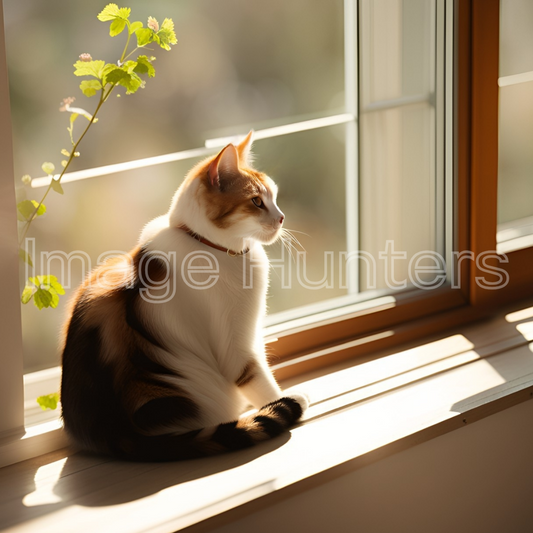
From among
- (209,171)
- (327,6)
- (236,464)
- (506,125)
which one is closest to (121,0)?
(209,171)

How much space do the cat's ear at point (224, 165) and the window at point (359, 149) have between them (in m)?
0.29

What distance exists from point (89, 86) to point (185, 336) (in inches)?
19.3

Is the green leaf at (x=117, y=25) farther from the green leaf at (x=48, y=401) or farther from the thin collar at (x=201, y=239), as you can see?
the green leaf at (x=48, y=401)

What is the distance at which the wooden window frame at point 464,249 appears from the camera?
4.98ft

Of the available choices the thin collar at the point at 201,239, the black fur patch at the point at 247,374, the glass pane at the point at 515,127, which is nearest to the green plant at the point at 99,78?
the thin collar at the point at 201,239

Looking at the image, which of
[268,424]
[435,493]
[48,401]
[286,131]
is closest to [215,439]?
[268,424]

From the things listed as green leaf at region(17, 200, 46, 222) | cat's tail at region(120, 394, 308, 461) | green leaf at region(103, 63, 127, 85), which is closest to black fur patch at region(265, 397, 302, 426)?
cat's tail at region(120, 394, 308, 461)

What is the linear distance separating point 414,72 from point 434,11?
15 centimetres

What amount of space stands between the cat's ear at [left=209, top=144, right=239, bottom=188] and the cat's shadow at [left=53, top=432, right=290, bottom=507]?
19.6 inches

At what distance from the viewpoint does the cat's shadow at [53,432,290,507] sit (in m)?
1.03

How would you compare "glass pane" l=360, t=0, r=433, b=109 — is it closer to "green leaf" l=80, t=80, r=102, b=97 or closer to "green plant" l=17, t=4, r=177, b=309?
"green plant" l=17, t=4, r=177, b=309

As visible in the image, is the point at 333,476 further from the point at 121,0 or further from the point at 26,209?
the point at 121,0

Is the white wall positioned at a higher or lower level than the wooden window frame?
lower

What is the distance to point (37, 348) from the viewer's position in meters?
1.35
